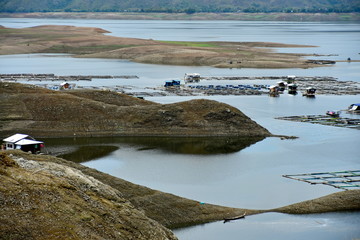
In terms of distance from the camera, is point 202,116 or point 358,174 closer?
point 358,174

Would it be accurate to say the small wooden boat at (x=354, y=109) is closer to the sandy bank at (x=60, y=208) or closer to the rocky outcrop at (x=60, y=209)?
the sandy bank at (x=60, y=208)

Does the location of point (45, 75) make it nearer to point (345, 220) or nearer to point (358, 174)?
point (358, 174)

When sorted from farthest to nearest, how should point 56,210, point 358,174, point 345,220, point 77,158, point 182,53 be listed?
point 182,53 → point 77,158 → point 358,174 → point 345,220 → point 56,210

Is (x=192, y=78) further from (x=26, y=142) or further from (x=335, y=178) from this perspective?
(x=335, y=178)

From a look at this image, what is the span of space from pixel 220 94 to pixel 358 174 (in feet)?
122

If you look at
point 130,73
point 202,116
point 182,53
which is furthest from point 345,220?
point 182,53

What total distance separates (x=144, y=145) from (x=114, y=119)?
5694mm

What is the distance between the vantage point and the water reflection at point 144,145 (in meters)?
46.1

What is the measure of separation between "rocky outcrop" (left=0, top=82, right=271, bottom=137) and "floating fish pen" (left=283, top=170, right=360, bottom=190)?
12.2 m

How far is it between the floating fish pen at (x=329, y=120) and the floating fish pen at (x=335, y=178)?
17.8m

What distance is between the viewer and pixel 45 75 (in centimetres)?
9319

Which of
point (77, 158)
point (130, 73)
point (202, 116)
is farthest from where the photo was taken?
point (130, 73)

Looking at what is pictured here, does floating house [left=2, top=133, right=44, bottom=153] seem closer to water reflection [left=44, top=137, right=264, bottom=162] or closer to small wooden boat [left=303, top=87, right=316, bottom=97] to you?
water reflection [left=44, top=137, right=264, bottom=162]

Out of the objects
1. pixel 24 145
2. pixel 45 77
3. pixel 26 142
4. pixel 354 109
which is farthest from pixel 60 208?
pixel 45 77
